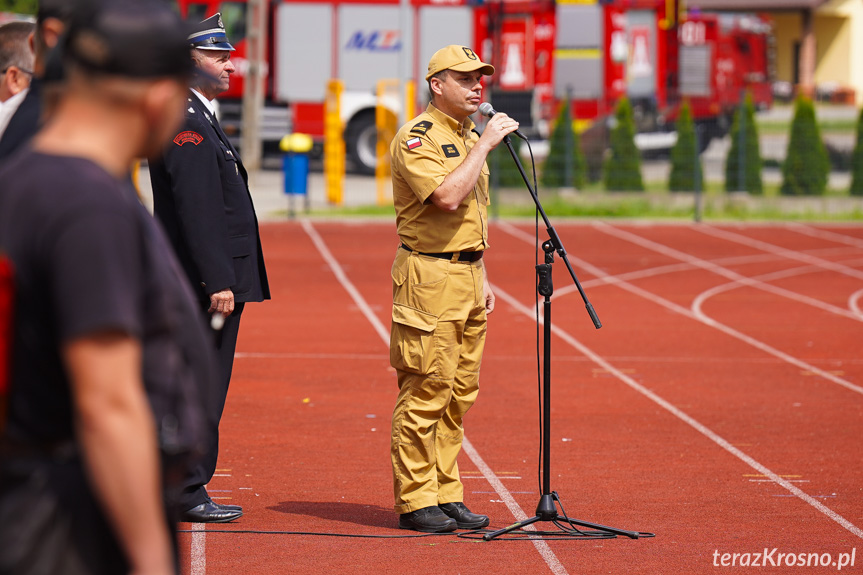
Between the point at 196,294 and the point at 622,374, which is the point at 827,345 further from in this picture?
the point at 196,294

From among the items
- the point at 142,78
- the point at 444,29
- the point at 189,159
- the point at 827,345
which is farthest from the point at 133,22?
the point at 444,29

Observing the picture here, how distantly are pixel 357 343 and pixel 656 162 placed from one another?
15.6m

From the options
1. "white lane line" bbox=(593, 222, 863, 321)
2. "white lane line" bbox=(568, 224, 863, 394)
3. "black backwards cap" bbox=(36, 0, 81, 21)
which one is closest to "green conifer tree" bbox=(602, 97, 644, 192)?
"white lane line" bbox=(593, 222, 863, 321)

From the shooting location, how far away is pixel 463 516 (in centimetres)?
532

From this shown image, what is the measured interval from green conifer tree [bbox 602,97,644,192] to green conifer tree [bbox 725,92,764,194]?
1616 millimetres

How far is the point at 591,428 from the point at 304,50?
21019 millimetres

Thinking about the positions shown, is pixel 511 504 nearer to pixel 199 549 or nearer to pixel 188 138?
pixel 199 549

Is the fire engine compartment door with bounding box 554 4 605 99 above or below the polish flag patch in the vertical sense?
above

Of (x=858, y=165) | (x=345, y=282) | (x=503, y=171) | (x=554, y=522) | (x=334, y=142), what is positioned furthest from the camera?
(x=503, y=171)

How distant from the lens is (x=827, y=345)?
10773 millimetres

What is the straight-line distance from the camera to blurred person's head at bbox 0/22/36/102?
4820 millimetres

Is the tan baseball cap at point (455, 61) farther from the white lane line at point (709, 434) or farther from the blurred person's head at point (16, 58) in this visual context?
the white lane line at point (709, 434)

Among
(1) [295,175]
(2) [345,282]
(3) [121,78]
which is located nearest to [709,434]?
(3) [121,78]

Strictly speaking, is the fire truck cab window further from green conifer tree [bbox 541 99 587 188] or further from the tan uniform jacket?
the tan uniform jacket
